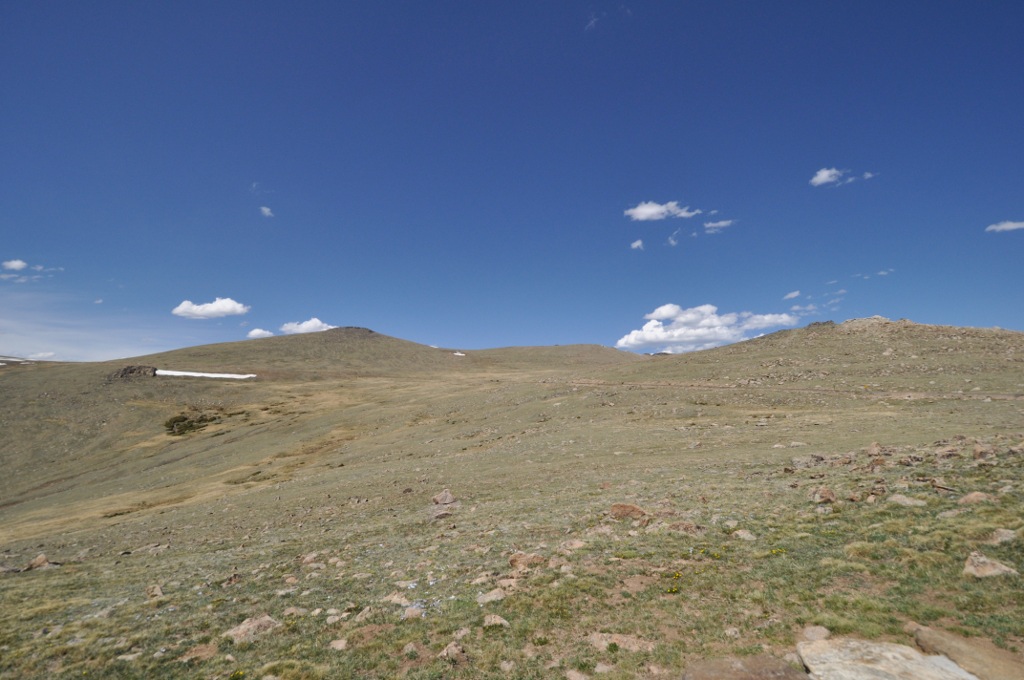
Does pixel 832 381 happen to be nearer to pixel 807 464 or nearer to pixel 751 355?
pixel 751 355

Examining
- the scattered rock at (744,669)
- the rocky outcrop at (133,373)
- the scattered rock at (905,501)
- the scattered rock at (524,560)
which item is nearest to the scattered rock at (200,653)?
the scattered rock at (524,560)

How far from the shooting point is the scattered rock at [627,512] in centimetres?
1467

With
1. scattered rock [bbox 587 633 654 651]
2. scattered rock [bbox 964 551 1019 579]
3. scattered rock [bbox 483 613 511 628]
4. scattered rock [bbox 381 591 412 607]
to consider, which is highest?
scattered rock [bbox 964 551 1019 579]

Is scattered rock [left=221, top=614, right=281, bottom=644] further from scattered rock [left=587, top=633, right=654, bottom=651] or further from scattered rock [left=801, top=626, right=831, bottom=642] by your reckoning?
scattered rock [left=801, top=626, right=831, bottom=642]

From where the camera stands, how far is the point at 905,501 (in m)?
12.5

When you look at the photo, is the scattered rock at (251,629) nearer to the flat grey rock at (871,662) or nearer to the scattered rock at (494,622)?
the scattered rock at (494,622)

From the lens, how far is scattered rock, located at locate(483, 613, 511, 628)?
9180mm

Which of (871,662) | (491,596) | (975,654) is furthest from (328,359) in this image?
(975,654)

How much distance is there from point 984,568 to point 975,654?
3.21 meters

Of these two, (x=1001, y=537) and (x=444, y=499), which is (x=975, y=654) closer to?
(x=1001, y=537)

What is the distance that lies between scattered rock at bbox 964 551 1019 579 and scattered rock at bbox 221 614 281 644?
14130mm

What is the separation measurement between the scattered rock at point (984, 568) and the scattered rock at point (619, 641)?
251 inches

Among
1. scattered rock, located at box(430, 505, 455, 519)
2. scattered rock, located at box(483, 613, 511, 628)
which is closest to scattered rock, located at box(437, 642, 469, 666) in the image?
scattered rock, located at box(483, 613, 511, 628)

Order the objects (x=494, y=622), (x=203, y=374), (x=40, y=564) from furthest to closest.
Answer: (x=203, y=374) → (x=40, y=564) → (x=494, y=622)
